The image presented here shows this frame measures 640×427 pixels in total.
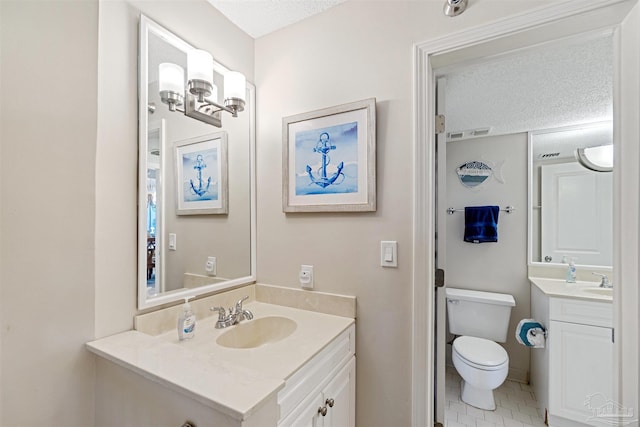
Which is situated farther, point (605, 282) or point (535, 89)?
point (605, 282)

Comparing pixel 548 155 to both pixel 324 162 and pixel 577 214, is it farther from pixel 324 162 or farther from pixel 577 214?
pixel 324 162

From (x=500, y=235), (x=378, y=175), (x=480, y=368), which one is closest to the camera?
(x=378, y=175)

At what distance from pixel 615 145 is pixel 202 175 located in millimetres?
1768

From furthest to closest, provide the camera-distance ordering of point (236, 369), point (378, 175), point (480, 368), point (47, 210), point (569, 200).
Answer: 1. point (569, 200)
2. point (480, 368)
3. point (378, 175)
4. point (47, 210)
5. point (236, 369)

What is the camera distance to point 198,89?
1230 mm

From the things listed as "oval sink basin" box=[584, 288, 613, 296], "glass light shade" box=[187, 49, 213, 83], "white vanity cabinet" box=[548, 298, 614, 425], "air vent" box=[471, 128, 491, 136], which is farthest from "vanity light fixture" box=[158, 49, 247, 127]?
"oval sink basin" box=[584, 288, 613, 296]

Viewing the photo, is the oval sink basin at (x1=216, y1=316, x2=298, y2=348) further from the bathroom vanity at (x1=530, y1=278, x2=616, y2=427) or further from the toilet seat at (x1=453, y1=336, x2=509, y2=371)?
the bathroom vanity at (x1=530, y1=278, x2=616, y2=427)

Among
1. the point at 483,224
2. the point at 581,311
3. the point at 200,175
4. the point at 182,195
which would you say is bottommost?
the point at 581,311

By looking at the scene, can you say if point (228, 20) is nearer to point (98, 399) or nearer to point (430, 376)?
point (98, 399)

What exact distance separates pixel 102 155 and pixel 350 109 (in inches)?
41.8

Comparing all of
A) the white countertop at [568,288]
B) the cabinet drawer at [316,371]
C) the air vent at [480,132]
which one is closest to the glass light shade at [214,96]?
the cabinet drawer at [316,371]

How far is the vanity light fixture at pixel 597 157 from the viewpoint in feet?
6.99

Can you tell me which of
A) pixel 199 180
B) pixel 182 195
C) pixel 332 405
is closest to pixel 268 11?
pixel 199 180

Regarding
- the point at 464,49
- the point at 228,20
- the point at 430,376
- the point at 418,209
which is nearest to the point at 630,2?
the point at 464,49
